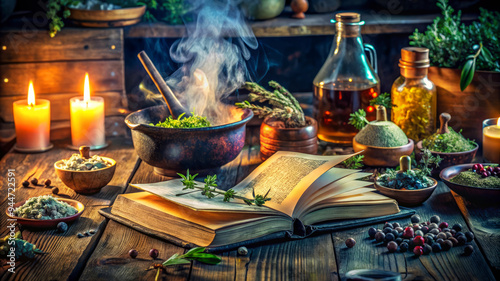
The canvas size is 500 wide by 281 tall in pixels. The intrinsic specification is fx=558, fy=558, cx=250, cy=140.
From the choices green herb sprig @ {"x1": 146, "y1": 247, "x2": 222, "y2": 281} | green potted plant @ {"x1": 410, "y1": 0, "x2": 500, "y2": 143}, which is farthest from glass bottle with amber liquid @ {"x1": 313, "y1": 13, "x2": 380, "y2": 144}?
green herb sprig @ {"x1": 146, "y1": 247, "x2": 222, "y2": 281}

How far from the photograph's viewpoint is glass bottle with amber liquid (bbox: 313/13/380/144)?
217 cm

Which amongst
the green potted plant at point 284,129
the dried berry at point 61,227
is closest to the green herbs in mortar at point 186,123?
the green potted plant at point 284,129

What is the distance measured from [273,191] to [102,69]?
3.94 ft

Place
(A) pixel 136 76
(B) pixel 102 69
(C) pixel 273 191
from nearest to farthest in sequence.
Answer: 1. (C) pixel 273 191
2. (B) pixel 102 69
3. (A) pixel 136 76

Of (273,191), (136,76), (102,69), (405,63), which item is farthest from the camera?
(136,76)

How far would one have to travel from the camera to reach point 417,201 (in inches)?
64.1

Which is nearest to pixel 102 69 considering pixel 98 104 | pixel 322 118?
pixel 98 104

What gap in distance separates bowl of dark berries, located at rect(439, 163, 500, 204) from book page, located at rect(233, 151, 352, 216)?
33cm

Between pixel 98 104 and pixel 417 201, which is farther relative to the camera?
pixel 98 104

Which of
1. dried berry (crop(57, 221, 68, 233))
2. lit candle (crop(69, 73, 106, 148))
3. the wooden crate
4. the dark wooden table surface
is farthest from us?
the wooden crate

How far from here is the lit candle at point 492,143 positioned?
1919 millimetres

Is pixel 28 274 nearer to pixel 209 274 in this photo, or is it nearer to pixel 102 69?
pixel 209 274

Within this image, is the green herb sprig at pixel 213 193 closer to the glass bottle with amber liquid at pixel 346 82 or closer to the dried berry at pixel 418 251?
the dried berry at pixel 418 251

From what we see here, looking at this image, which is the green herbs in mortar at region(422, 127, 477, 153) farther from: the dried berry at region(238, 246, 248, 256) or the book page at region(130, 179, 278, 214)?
the dried berry at region(238, 246, 248, 256)
